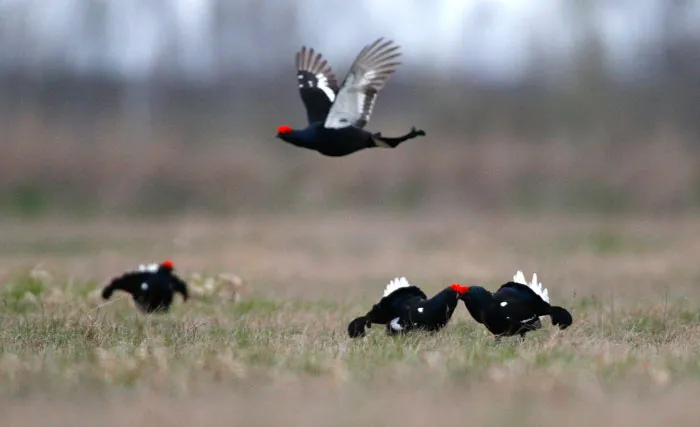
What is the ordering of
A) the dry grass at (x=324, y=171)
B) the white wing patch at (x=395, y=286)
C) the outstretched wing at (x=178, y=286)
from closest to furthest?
the white wing patch at (x=395, y=286)
the outstretched wing at (x=178, y=286)
the dry grass at (x=324, y=171)

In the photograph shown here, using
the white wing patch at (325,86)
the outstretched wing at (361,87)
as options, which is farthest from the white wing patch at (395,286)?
the white wing patch at (325,86)

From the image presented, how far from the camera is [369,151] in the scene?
54.6ft

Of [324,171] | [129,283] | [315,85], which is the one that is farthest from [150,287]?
[324,171]

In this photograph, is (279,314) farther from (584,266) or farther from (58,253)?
(58,253)

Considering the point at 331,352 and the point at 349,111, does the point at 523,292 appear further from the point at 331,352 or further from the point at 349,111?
the point at 349,111

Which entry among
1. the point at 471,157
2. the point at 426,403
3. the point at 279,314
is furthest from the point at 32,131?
the point at 426,403

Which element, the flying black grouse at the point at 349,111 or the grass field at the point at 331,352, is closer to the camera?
the grass field at the point at 331,352

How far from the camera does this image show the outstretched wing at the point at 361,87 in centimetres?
614

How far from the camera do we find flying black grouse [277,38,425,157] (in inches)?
233

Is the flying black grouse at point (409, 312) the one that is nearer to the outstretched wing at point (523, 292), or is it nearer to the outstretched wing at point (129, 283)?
the outstretched wing at point (523, 292)

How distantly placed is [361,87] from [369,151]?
34.0 feet

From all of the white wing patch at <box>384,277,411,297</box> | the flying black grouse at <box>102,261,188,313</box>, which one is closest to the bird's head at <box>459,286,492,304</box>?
the white wing patch at <box>384,277,411,297</box>

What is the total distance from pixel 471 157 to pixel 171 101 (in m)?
4.80

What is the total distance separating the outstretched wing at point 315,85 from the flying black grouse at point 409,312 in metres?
1.21
